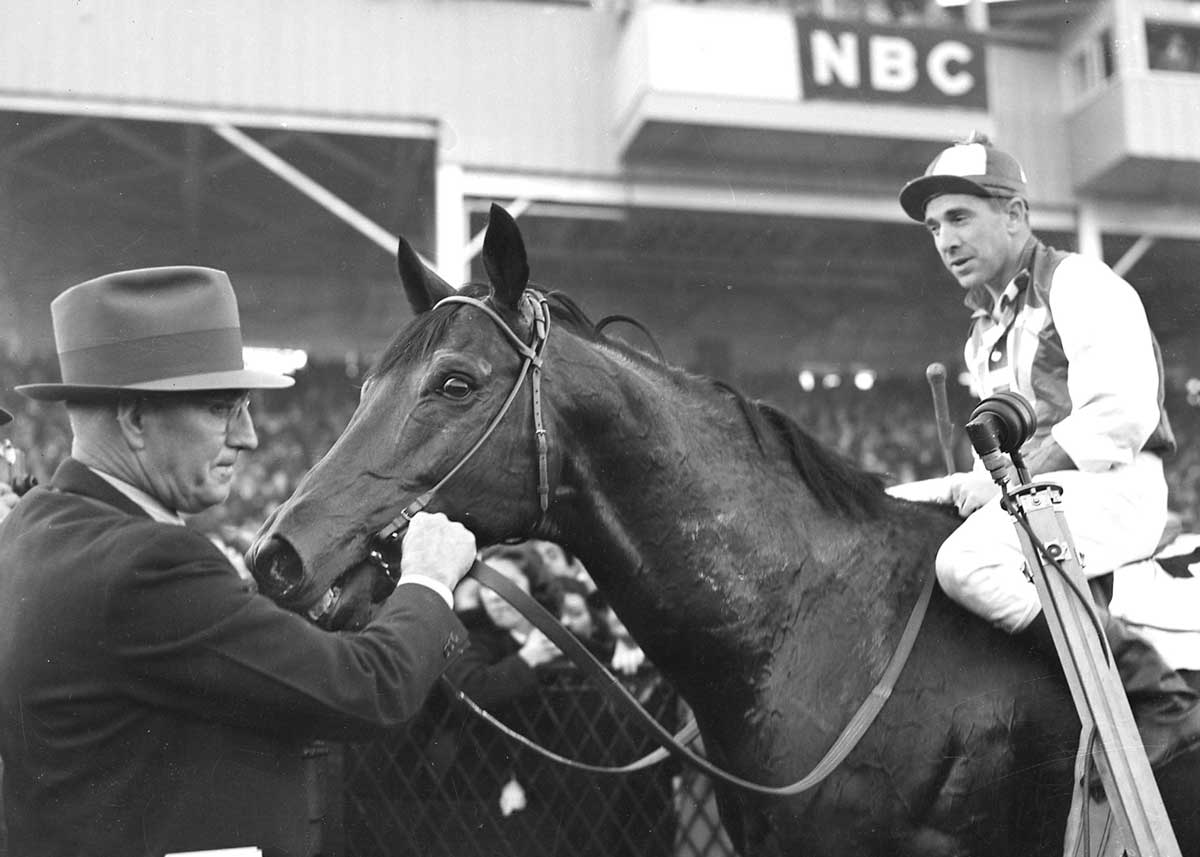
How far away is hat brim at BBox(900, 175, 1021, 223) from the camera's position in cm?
331

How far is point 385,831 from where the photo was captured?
4082 mm

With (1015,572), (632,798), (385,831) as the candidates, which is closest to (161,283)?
(1015,572)

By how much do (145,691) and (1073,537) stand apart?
210 cm

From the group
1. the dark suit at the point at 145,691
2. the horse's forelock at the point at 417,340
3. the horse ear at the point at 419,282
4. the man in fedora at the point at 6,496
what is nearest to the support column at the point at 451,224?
the man in fedora at the point at 6,496

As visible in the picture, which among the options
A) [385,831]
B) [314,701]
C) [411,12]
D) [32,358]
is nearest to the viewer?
[314,701]

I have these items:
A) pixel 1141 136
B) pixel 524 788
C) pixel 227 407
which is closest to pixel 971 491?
pixel 227 407

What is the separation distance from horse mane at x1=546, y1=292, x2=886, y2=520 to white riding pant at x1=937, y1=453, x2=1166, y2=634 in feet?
0.79

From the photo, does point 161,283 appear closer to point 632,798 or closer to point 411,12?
point 632,798

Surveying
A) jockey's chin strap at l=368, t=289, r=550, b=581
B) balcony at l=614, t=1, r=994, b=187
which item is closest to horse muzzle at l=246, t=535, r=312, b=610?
jockey's chin strap at l=368, t=289, r=550, b=581

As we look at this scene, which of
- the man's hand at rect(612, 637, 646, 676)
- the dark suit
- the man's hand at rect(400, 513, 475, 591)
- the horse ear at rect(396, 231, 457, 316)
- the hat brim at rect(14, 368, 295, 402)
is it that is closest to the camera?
the dark suit

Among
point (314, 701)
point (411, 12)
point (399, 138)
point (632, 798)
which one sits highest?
point (411, 12)

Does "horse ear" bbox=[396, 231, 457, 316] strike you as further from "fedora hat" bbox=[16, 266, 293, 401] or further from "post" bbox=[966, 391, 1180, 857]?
"post" bbox=[966, 391, 1180, 857]

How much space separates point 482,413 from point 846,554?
3.17 ft

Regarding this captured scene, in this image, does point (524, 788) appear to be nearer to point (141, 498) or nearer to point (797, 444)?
point (797, 444)
